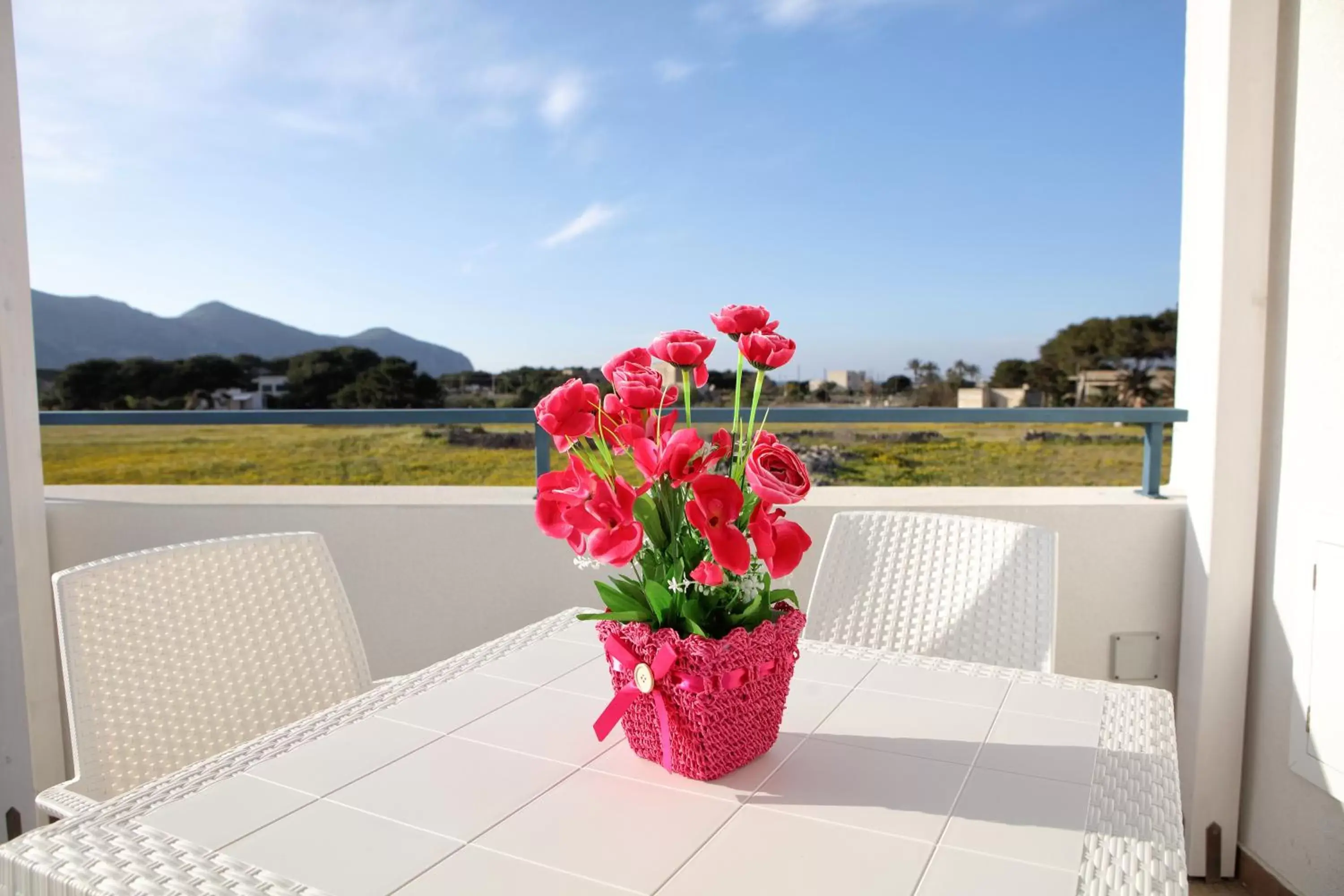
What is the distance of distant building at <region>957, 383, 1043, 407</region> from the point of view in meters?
12.6

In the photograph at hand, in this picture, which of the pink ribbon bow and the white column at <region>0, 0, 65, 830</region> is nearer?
the pink ribbon bow

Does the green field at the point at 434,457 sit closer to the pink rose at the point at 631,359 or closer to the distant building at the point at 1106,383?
the distant building at the point at 1106,383

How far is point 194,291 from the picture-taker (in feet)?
50.5

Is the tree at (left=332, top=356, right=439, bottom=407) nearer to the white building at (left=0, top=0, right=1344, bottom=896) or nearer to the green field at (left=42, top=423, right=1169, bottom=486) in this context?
the green field at (left=42, top=423, right=1169, bottom=486)

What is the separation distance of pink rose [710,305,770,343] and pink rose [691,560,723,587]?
0.24 m

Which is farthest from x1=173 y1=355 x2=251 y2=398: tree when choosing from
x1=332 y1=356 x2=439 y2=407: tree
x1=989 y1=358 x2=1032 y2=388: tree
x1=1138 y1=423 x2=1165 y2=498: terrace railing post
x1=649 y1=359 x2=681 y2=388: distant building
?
x1=649 y1=359 x2=681 y2=388: distant building

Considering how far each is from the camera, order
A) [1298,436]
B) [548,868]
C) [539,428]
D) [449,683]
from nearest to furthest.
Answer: [548,868]
[449,683]
[1298,436]
[539,428]

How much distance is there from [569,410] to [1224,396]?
5.82ft

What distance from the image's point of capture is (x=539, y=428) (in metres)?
2.33

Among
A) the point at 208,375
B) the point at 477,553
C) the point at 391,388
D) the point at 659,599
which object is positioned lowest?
the point at 477,553

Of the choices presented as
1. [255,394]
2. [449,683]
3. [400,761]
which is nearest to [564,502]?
[400,761]

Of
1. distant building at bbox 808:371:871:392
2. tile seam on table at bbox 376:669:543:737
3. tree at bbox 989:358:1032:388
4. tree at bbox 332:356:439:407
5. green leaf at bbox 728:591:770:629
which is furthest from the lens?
tree at bbox 332:356:439:407

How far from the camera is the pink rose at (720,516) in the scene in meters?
0.87

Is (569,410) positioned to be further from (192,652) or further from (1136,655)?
(1136,655)
